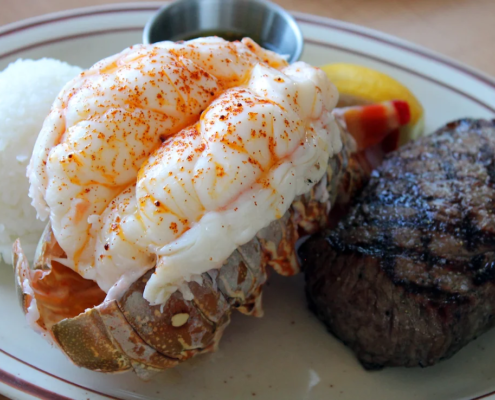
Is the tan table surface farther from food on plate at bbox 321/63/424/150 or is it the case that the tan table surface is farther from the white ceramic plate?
the white ceramic plate

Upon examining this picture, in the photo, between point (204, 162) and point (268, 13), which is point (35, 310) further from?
point (268, 13)

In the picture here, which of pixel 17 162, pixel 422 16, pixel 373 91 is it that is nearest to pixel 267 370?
pixel 17 162

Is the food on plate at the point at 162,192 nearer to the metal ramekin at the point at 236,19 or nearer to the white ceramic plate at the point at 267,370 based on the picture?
the white ceramic plate at the point at 267,370

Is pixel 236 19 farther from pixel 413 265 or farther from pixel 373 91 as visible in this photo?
pixel 413 265

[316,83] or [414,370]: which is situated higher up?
[316,83]

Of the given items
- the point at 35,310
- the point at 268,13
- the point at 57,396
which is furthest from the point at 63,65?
the point at 57,396

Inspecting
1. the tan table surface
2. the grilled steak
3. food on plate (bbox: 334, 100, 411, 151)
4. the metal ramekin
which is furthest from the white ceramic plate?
the tan table surface

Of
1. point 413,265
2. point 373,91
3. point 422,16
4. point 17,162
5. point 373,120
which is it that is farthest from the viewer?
point 422,16
